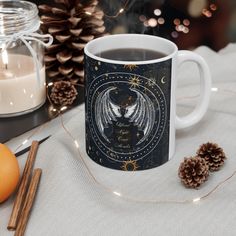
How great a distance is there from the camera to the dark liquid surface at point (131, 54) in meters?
0.69

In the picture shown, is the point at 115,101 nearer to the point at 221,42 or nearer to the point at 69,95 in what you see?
the point at 69,95

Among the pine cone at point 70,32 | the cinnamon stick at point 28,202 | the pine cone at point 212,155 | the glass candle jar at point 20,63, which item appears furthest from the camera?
the pine cone at point 70,32

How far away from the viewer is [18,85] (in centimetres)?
79

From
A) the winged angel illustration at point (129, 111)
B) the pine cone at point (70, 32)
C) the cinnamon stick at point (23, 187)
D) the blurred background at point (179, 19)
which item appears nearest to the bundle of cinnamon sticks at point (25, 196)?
the cinnamon stick at point (23, 187)

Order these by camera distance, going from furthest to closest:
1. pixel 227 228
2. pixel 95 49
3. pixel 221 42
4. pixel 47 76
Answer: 1. pixel 221 42
2. pixel 47 76
3. pixel 95 49
4. pixel 227 228

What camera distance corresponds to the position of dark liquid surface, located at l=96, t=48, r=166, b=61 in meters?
0.69

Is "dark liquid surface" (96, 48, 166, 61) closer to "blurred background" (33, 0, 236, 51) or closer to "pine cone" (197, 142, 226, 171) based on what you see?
"pine cone" (197, 142, 226, 171)

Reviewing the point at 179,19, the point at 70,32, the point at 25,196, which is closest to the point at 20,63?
the point at 70,32

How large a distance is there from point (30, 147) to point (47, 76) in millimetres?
269

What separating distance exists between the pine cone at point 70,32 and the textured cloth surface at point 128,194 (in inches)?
7.2

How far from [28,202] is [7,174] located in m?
0.04

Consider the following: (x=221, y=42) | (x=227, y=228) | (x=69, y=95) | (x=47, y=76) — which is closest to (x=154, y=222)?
(x=227, y=228)

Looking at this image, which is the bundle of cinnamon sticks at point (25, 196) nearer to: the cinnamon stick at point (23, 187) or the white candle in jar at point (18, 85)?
the cinnamon stick at point (23, 187)

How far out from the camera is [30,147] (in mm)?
713
